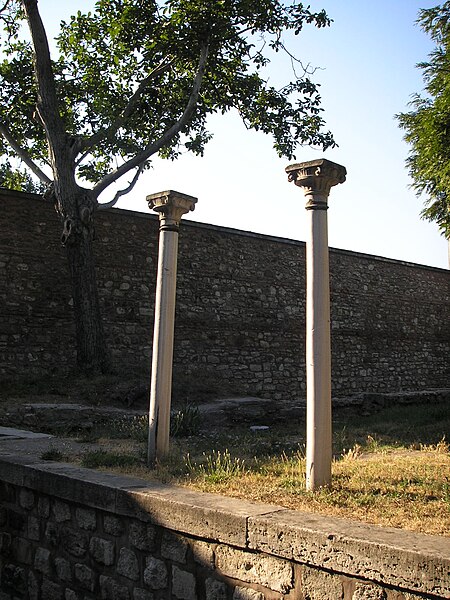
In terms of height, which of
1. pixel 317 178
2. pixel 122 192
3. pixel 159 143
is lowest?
pixel 317 178

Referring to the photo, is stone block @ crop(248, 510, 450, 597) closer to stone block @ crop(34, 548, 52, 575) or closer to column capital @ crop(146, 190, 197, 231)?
stone block @ crop(34, 548, 52, 575)

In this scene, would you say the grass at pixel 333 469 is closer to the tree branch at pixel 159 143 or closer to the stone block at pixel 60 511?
the stone block at pixel 60 511

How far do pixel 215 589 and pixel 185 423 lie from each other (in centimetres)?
455

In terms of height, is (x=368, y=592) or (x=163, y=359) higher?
(x=163, y=359)

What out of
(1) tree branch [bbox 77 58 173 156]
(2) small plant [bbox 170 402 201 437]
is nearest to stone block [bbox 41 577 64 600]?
(2) small plant [bbox 170 402 201 437]

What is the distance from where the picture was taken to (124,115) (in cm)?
1161

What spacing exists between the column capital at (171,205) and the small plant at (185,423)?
310 cm

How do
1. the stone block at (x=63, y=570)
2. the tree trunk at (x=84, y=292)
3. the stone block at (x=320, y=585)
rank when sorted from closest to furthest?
1. the stone block at (x=320, y=585)
2. the stone block at (x=63, y=570)
3. the tree trunk at (x=84, y=292)

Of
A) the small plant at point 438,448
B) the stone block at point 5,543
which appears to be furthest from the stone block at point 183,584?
the small plant at point 438,448

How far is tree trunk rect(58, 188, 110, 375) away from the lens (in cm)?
1032

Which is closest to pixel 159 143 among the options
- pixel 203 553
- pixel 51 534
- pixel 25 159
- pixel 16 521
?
pixel 25 159

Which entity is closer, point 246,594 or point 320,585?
point 320,585

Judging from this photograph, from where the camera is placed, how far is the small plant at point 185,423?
24.8 ft

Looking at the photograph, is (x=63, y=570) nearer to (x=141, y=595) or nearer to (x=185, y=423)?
(x=141, y=595)
